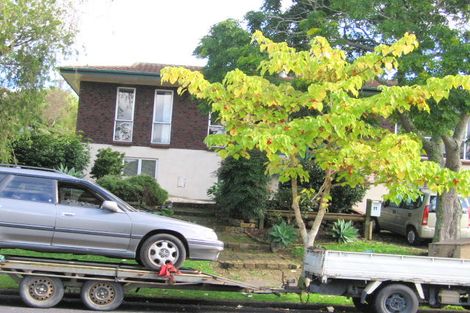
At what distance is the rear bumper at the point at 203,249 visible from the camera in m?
8.98

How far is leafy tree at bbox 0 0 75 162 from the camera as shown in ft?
43.9

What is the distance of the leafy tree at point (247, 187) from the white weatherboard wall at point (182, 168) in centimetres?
716

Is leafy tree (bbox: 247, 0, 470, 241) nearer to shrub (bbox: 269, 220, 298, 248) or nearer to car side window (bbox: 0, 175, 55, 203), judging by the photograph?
shrub (bbox: 269, 220, 298, 248)

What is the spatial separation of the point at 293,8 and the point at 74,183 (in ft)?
28.9

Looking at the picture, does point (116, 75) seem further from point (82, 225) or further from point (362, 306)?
A: point (362, 306)

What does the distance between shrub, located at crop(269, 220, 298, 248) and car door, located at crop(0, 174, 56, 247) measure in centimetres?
642

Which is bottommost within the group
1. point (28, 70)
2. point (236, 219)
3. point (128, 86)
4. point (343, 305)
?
point (343, 305)

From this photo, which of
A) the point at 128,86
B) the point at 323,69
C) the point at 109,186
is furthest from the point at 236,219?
the point at 128,86

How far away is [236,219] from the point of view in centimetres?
1540

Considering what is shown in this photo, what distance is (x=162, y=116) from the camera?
22.9 m

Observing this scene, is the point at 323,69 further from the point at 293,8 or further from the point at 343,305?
the point at 293,8

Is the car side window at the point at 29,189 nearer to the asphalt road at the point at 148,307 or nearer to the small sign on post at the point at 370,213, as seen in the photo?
the asphalt road at the point at 148,307

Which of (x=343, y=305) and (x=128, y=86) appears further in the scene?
(x=128, y=86)

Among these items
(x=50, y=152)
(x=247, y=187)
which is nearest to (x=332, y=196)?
(x=247, y=187)
